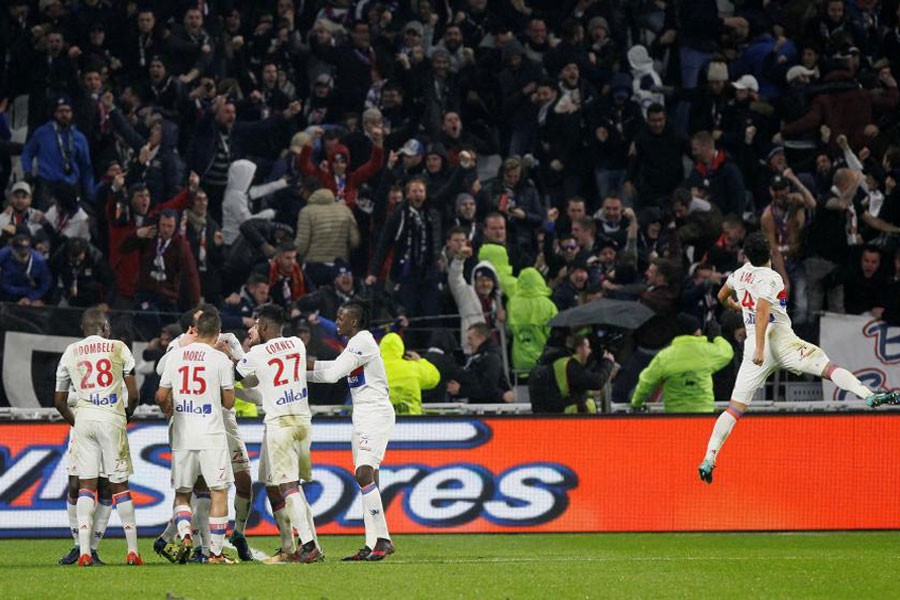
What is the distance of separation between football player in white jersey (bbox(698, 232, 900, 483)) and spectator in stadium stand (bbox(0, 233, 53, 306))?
9.45m

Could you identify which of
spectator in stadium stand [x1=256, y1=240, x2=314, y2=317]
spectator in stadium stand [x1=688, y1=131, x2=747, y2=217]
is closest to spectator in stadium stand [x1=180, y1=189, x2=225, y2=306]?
spectator in stadium stand [x1=256, y1=240, x2=314, y2=317]

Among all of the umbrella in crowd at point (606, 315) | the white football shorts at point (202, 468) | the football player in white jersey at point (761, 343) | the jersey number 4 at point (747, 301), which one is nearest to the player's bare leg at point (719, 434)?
the football player in white jersey at point (761, 343)

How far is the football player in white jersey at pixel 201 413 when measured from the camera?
516 inches

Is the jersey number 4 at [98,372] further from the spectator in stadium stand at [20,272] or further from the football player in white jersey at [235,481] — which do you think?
the spectator in stadium stand at [20,272]

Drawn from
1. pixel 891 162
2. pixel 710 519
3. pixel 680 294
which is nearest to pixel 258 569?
pixel 710 519

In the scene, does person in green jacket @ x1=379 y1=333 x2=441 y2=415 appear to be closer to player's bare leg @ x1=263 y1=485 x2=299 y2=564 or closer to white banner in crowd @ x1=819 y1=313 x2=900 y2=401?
player's bare leg @ x1=263 y1=485 x2=299 y2=564

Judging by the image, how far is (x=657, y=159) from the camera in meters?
23.0

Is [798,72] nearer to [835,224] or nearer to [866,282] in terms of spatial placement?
[835,224]

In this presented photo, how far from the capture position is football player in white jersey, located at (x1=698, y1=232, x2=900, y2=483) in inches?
572

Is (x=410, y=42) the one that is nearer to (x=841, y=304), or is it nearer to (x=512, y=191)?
(x=512, y=191)

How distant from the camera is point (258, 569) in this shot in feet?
41.0

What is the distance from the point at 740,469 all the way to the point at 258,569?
6.41 metres

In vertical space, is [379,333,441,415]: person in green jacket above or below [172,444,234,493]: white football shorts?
above

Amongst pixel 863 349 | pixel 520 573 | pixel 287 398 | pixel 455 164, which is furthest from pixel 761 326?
pixel 455 164
